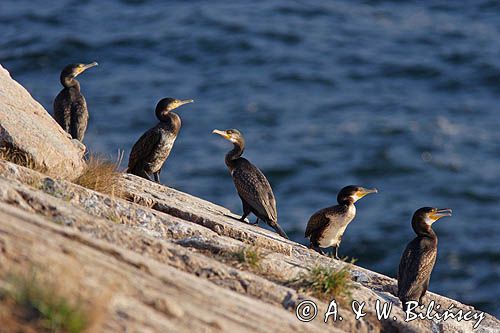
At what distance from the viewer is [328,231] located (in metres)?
11.5

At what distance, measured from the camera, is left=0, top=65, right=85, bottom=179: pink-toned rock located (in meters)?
10.0

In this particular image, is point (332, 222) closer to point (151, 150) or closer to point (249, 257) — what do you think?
point (151, 150)

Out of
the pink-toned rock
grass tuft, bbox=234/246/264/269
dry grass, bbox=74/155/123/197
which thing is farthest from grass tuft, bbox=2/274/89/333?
the pink-toned rock

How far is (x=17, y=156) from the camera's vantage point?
9.95 metres

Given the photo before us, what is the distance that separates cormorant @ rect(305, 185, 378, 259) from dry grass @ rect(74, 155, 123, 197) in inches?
90.2

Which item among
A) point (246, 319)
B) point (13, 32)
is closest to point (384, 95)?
point (13, 32)

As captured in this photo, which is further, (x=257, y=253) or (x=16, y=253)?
(x=257, y=253)

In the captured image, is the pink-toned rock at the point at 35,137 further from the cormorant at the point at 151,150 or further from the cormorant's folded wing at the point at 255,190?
the cormorant's folded wing at the point at 255,190

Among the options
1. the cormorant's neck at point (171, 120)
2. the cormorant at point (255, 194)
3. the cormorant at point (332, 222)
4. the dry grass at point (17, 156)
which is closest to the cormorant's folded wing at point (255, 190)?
the cormorant at point (255, 194)

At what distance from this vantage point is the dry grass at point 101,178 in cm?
1003

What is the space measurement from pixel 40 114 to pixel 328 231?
3275 mm

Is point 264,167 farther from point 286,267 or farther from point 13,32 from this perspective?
point 286,267

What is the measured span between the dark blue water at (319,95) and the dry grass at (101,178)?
11.0m

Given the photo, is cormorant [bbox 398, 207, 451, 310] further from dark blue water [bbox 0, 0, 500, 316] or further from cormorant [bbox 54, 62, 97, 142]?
dark blue water [bbox 0, 0, 500, 316]
